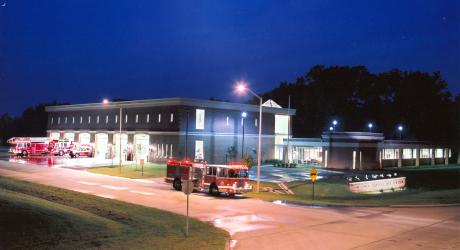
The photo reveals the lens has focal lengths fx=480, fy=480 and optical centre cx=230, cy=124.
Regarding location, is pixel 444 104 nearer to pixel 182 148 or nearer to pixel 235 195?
pixel 182 148

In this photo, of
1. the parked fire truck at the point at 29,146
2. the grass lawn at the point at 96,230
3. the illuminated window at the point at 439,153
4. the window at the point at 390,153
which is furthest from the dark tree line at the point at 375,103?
the grass lawn at the point at 96,230

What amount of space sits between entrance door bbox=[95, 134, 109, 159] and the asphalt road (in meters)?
43.6

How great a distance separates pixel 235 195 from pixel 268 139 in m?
40.4

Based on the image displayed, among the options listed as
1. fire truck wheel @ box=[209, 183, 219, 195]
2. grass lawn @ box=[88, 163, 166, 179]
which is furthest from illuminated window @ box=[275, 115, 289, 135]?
fire truck wheel @ box=[209, 183, 219, 195]

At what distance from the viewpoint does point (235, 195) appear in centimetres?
3494

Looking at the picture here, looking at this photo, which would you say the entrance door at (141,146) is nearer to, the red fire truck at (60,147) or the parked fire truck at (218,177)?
the red fire truck at (60,147)

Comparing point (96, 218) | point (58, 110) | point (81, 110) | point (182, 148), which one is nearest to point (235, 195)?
point (96, 218)

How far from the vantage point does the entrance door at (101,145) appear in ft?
260

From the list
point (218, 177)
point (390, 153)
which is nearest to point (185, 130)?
point (218, 177)

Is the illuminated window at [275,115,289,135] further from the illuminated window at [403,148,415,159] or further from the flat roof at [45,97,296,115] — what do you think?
the illuminated window at [403,148,415,159]

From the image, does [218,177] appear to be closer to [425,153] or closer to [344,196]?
[344,196]

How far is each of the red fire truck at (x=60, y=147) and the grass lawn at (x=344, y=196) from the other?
42780 millimetres

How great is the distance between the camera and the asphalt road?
60.8ft

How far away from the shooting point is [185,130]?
208 feet
